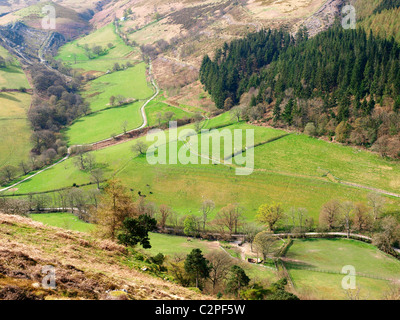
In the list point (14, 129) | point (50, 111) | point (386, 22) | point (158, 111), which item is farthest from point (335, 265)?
point (50, 111)

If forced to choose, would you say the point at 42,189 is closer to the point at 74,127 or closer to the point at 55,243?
the point at 74,127

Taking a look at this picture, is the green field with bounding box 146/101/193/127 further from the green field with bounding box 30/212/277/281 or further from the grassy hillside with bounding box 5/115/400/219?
the green field with bounding box 30/212/277/281

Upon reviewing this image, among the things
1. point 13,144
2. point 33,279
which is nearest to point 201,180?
point 33,279

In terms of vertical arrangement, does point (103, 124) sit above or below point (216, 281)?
above

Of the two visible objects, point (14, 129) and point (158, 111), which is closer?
point (14, 129)

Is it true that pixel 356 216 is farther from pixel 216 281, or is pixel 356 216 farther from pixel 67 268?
pixel 67 268

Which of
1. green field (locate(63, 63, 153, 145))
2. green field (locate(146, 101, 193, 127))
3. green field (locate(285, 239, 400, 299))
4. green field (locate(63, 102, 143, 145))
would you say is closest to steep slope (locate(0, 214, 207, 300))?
green field (locate(285, 239, 400, 299))

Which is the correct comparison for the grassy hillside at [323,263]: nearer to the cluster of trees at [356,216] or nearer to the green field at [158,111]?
the cluster of trees at [356,216]

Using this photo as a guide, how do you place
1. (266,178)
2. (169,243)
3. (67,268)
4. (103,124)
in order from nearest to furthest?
(67,268) → (169,243) → (266,178) → (103,124)
